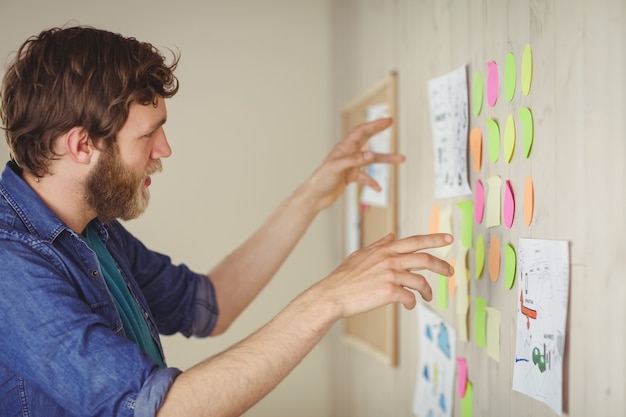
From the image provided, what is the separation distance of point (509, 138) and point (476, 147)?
0.18m

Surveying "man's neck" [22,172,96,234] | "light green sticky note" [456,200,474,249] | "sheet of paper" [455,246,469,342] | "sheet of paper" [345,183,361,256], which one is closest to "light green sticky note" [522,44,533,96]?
"light green sticky note" [456,200,474,249]

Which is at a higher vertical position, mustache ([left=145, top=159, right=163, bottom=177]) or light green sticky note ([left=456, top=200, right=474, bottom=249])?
mustache ([left=145, top=159, right=163, bottom=177])

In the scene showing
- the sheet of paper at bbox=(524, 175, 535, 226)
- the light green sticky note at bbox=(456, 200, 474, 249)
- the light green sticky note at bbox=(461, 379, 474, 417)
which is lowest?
the light green sticky note at bbox=(461, 379, 474, 417)

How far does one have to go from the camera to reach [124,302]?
1.47 meters

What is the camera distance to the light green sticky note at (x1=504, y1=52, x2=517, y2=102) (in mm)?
1397

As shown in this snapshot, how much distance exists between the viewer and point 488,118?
153 centimetres

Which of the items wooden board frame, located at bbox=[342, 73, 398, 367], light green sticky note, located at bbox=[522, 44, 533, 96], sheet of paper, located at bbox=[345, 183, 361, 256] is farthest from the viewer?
sheet of paper, located at bbox=[345, 183, 361, 256]

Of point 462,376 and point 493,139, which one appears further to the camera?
point 462,376

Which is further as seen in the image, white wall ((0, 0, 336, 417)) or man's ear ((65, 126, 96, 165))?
white wall ((0, 0, 336, 417))

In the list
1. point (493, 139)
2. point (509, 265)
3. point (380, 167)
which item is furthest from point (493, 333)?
point (380, 167)

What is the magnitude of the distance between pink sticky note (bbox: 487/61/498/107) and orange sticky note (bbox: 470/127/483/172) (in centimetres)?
9

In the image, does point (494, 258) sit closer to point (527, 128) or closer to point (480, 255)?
point (480, 255)

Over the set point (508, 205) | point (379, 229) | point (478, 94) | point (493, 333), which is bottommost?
point (493, 333)

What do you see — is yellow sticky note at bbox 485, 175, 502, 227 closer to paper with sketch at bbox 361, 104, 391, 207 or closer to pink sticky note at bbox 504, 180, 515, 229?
pink sticky note at bbox 504, 180, 515, 229
